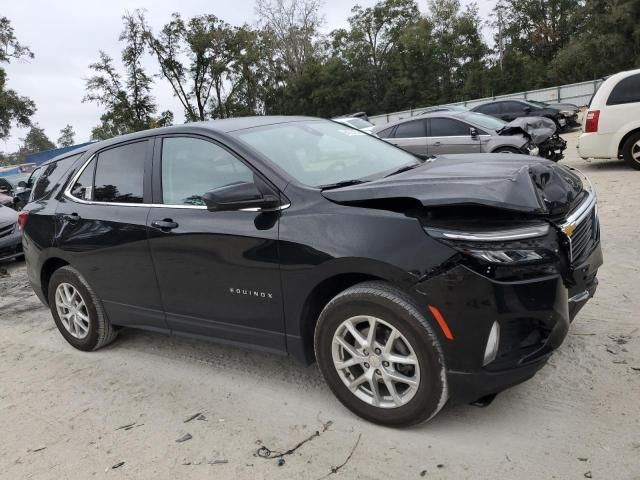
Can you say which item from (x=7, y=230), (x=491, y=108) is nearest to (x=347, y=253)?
(x=7, y=230)

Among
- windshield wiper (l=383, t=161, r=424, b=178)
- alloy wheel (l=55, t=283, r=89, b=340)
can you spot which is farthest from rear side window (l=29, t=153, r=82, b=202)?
windshield wiper (l=383, t=161, r=424, b=178)

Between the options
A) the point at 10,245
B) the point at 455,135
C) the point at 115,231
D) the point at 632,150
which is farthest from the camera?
the point at 455,135

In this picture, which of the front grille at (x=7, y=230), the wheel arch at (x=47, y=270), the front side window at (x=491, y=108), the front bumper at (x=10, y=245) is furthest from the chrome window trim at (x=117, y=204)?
the front side window at (x=491, y=108)

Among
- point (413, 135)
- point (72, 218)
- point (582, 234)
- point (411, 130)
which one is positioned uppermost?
point (411, 130)

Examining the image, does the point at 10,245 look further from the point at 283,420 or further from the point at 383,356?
the point at 383,356

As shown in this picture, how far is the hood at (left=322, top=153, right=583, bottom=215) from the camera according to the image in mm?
2707

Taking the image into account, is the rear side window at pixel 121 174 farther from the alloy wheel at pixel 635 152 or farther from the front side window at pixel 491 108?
the front side window at pixel 491 108

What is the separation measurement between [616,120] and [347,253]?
8.15m

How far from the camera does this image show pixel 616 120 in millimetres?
9141

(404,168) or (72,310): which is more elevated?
(404,168)

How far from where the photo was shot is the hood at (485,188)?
8.88 ft

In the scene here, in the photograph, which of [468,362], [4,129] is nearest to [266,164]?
[468,362]

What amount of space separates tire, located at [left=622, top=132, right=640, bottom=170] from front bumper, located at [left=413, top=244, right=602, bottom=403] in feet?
25.4

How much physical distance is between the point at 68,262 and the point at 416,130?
8907 millimetres
